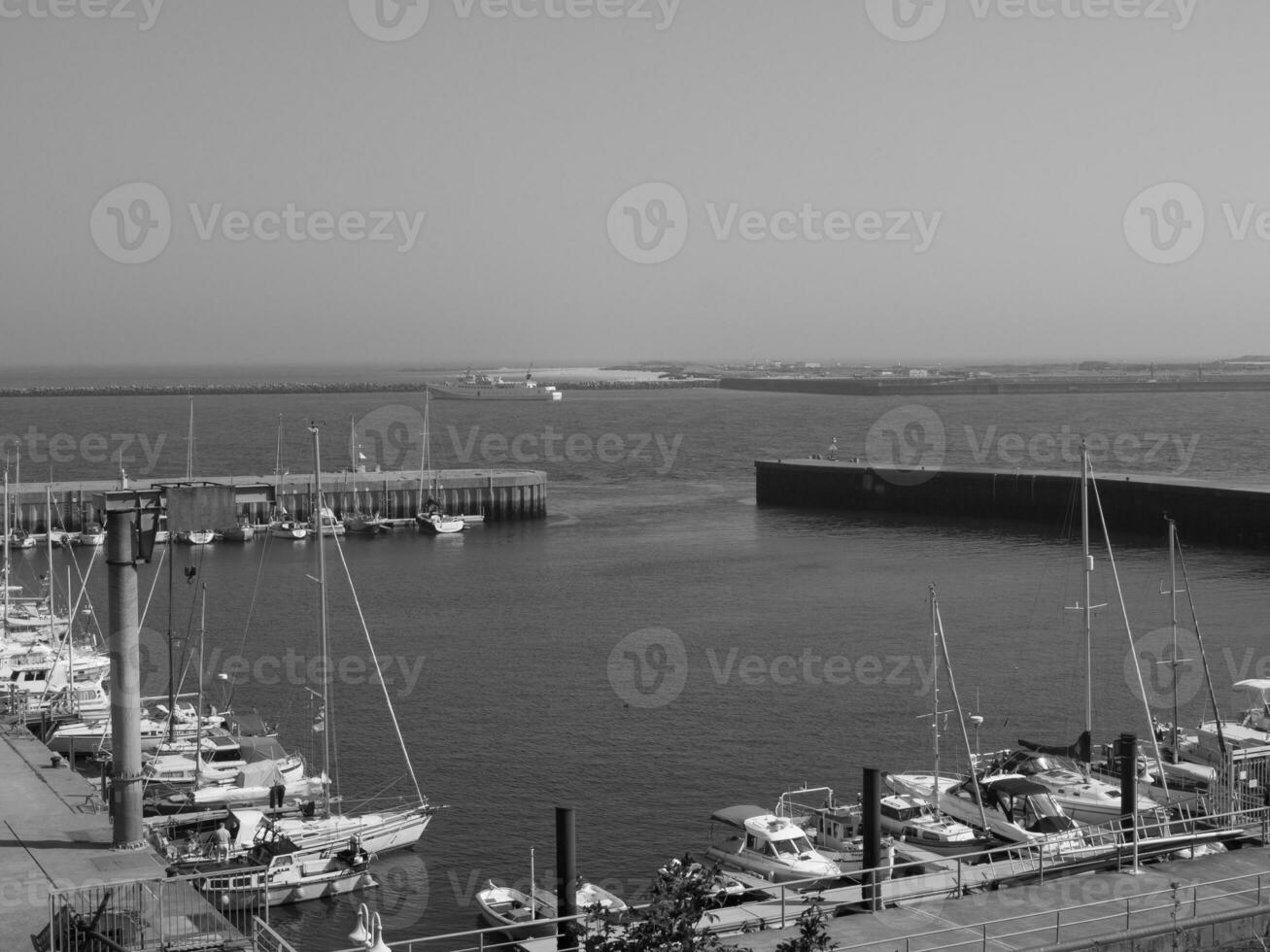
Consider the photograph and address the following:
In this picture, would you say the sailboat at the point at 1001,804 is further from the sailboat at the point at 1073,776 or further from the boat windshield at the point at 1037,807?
the sailboat at the point at 1073,776

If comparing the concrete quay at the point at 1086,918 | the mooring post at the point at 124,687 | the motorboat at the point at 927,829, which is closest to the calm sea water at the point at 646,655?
the motorboat at the point at 927,829

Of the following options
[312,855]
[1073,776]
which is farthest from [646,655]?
[312,855]

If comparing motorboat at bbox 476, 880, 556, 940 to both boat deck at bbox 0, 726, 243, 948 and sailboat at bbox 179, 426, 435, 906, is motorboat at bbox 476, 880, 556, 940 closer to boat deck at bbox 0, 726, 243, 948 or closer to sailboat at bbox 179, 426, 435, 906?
sailboat at bbox 179, 426, 435, 906

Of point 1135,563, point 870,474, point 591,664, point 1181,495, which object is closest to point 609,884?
point 591,664

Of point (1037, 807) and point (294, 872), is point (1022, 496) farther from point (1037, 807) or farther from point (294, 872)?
point (294, 872)

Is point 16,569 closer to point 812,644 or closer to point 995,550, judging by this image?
point 812,644

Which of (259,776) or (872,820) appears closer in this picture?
(872,820)

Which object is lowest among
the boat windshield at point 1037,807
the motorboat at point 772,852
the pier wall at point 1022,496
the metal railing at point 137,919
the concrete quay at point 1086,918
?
the motorboat at point 772,852
